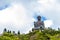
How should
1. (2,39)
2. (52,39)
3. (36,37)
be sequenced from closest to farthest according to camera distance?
(2,39)
(52,39)
(36,37)

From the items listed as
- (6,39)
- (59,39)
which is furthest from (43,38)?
(6,39)

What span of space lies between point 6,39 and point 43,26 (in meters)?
97.7

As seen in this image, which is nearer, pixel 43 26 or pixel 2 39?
pixel 2 39

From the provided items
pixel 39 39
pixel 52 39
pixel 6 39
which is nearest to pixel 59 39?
pixel 52 39

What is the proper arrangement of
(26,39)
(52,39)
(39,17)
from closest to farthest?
(52,39) → (26,39) → (39,17)

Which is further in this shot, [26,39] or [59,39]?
[26,39]

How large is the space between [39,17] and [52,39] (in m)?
75.1

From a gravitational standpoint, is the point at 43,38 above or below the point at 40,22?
below

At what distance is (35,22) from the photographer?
169875mm

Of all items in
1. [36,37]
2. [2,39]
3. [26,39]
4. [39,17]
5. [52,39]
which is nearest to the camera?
[2,39]

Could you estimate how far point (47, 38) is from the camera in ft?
302

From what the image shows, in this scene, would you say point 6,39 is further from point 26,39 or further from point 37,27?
point 37,27

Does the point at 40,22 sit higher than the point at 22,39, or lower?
higher

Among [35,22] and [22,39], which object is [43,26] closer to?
[35,22]
